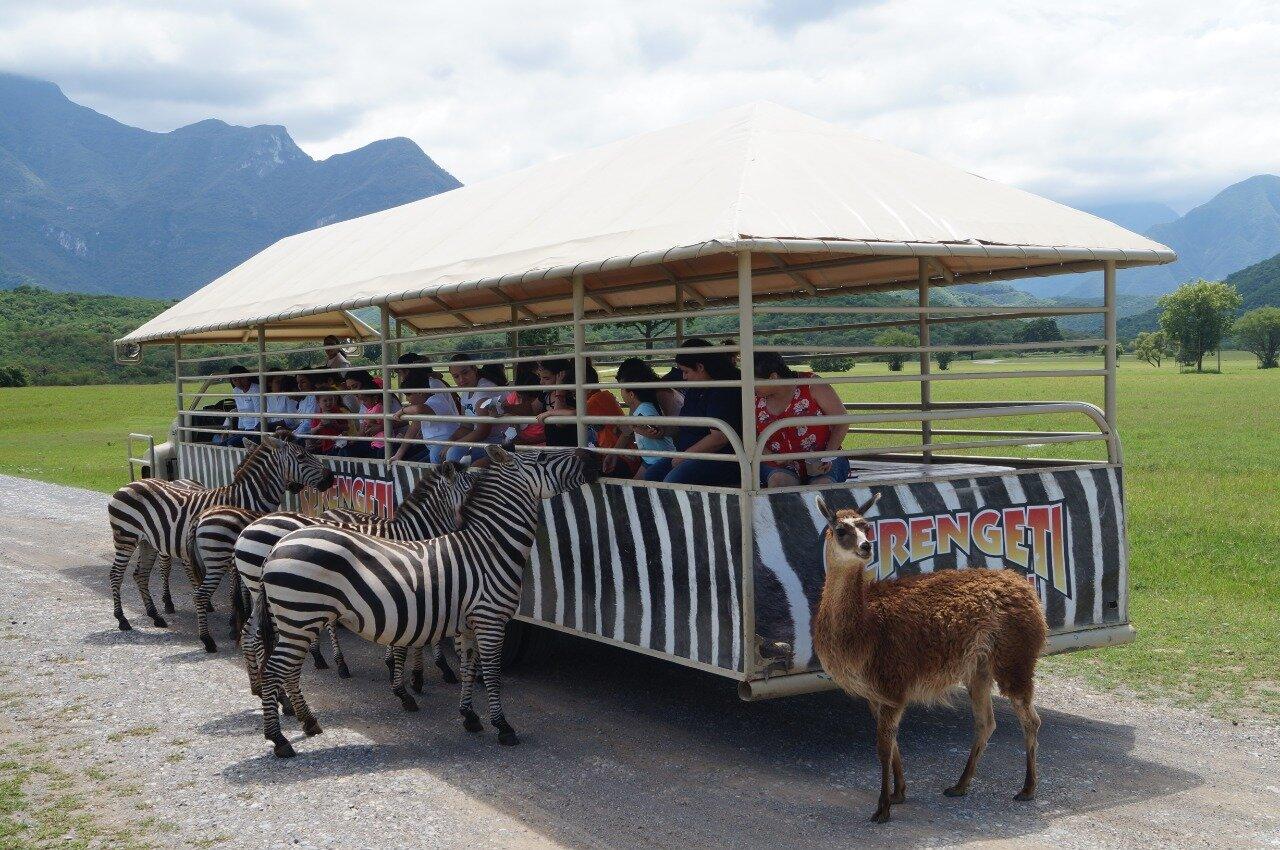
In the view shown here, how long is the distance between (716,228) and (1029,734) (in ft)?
9.80

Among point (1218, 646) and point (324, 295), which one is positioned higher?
point (324, 295)

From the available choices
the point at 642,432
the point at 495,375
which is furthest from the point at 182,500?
the point at 642,432

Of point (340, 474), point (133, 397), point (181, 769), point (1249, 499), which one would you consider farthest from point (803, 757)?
Answer: point (133, 397)

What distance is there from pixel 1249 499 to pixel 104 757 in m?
15.8

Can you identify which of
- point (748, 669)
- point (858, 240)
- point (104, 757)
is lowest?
point (104, 757)

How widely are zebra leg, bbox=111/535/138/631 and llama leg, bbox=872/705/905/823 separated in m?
7.72

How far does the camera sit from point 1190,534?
1388 centimetres

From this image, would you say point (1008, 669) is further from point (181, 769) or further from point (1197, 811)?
point (181, 769)

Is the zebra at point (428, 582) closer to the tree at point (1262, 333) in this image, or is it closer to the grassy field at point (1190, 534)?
the grassy field at point (1190, 534)

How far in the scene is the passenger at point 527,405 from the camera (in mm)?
8664

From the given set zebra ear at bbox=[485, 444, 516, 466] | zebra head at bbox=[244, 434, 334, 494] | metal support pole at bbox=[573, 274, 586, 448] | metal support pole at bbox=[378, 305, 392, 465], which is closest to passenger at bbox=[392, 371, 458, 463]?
metal support pole at bbox=[378, 305, 392, 465]

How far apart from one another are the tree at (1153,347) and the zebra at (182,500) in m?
120

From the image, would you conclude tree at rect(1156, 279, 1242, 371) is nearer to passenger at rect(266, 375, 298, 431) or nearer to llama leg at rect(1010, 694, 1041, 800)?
passenger at rect(266, 375, 298, 431)

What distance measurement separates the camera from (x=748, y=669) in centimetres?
603
